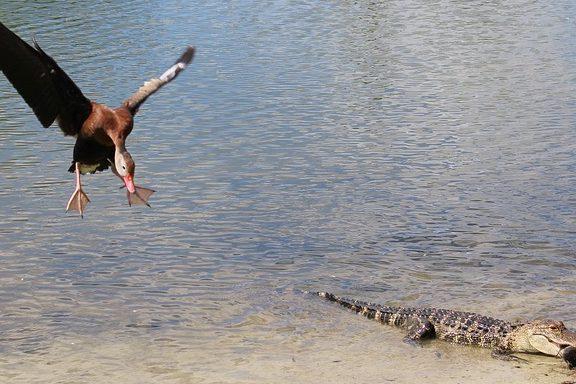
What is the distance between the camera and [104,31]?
17.9 metres

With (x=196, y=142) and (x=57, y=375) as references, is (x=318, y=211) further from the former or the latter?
(x=57, y=375)

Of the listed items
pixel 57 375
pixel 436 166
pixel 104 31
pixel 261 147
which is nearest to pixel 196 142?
pixel 261 147

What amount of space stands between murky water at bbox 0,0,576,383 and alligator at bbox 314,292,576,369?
105 millimetres

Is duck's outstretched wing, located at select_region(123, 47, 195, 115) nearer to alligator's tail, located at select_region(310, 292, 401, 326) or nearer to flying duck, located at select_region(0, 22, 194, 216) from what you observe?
flying duck, located at select_region(0, 22, 194, 216)

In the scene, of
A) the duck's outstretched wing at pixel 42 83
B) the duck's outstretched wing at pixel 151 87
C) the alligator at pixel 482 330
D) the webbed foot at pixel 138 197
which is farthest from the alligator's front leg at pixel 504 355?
the duck's outstretched wing at pixel 42 83

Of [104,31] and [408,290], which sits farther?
[104,31]

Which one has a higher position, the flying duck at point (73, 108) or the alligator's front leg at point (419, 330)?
the flying duck at point (73, 108)

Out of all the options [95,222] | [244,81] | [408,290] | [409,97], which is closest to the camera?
[408,290]

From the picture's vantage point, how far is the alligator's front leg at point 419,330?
7357 mm

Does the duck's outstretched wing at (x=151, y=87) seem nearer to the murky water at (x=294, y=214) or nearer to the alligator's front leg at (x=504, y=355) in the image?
the murky water at (x=294, y=214)

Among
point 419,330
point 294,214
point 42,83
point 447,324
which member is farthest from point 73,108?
point 294,214

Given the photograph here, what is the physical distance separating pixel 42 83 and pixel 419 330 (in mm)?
2934

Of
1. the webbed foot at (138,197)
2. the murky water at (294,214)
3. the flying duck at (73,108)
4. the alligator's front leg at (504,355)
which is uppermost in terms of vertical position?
the flying duck at (73,108)

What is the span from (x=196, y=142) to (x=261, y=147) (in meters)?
0.72
